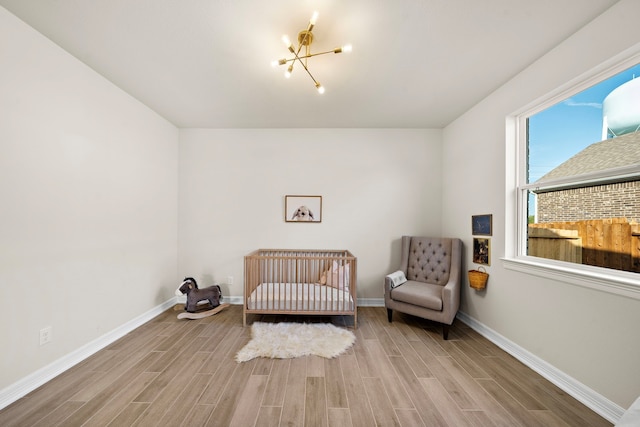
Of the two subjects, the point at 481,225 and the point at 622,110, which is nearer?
the point at 622,110

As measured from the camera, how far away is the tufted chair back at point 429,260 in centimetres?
308

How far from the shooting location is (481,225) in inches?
108

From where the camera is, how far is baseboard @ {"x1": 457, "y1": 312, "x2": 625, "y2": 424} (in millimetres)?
1536

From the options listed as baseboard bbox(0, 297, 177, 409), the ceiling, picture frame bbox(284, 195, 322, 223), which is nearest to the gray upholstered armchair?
picture frame bbox(284, 195, 322, 223)

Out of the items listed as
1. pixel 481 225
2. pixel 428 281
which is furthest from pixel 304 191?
pixel 481 225

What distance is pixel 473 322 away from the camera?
2.83 meters

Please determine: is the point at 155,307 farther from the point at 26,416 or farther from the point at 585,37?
the point at 585,37

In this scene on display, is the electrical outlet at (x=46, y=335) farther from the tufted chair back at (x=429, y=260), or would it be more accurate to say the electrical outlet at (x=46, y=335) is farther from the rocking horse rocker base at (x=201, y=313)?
the tufted chair back at (x=429, y=260)

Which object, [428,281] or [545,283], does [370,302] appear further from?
[545,283]

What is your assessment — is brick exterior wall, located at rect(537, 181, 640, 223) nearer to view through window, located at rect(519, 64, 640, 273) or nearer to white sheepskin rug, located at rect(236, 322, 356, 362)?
view through window, located at rect(519, 64, 640, 273)

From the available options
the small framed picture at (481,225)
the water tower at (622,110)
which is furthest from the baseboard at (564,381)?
the water tower at (622,110)

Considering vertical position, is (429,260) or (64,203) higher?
(64,203)

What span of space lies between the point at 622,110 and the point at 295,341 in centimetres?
316

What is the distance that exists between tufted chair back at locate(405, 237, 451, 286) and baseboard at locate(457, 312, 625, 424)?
2.37 ft
